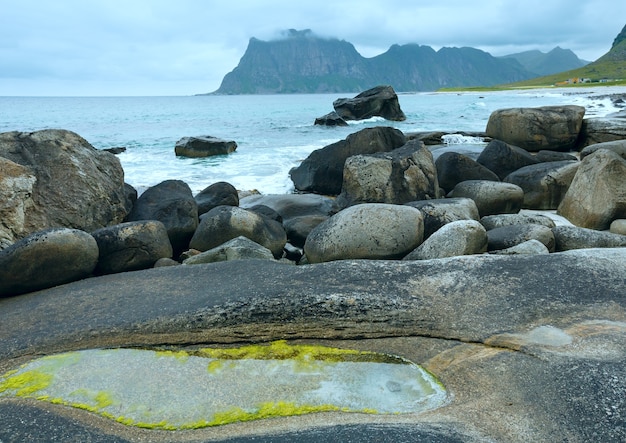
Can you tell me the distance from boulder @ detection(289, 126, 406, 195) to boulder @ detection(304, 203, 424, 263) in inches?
246

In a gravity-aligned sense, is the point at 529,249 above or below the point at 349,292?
below

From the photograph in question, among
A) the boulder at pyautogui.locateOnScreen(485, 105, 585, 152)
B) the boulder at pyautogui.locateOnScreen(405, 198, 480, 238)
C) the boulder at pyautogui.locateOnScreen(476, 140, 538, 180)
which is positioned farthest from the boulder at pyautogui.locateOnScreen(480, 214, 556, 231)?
the boulder at pyautogui.locateOnScreen(485, 105, 585, 152)

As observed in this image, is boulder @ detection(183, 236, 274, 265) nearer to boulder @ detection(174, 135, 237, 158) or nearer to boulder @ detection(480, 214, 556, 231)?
boulder @ detection(480, 214, 556, 231)

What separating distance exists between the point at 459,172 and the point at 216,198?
17.1 feet

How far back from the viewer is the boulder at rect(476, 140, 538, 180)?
1202 cm

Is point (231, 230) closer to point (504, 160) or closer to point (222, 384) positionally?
point (222, 384)

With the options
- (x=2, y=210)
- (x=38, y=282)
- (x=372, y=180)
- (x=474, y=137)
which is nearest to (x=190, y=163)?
(x=474, y=137)

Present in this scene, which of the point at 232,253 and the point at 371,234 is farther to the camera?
the point at 232,253

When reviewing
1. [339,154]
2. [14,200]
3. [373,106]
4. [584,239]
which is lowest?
[584,239]

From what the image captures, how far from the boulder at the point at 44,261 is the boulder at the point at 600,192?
735 centimetres

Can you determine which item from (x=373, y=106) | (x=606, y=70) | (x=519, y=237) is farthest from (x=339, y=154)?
(x=606, y=70)

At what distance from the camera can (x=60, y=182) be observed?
8.07 m

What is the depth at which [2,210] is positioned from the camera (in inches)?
265

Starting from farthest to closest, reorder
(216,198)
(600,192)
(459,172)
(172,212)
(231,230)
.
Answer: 1. (459,172)
2. (216,198)
3. (172,212)
4. (600,192)
5. (231,230)
